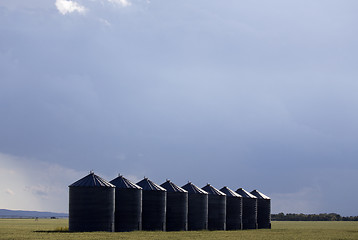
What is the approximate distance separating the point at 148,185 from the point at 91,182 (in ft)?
28.0

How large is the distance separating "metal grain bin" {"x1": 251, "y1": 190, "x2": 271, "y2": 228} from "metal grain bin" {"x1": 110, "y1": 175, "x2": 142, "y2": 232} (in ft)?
105

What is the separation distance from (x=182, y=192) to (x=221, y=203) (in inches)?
389

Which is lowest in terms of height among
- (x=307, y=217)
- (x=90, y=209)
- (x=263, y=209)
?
(x=307, y=217)

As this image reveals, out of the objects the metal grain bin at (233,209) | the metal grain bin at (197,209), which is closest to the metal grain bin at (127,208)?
the metal grain bin at (197,209)

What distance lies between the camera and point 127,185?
57719 millimetres

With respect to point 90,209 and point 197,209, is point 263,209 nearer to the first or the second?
point 197,209

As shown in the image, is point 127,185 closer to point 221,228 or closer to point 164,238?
point 164,238

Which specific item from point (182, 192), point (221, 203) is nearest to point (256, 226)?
point (221, 203)

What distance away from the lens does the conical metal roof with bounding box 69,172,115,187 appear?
54188 millimetres

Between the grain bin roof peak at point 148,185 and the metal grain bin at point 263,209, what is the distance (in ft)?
92.7

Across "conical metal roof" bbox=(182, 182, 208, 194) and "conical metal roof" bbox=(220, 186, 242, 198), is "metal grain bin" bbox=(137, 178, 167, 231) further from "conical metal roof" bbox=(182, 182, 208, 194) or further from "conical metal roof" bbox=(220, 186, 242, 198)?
"conical metal roof" bbox=(220, 186, 242, 198)

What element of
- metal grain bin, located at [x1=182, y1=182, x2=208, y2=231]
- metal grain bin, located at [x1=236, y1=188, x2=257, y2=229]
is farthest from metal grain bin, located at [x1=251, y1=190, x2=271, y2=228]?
metal grain bin, located at [x1=182, y1=182, x2=208, y2=231]

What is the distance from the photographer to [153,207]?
5941 cm

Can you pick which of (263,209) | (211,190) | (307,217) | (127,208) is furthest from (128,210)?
(307,217)
